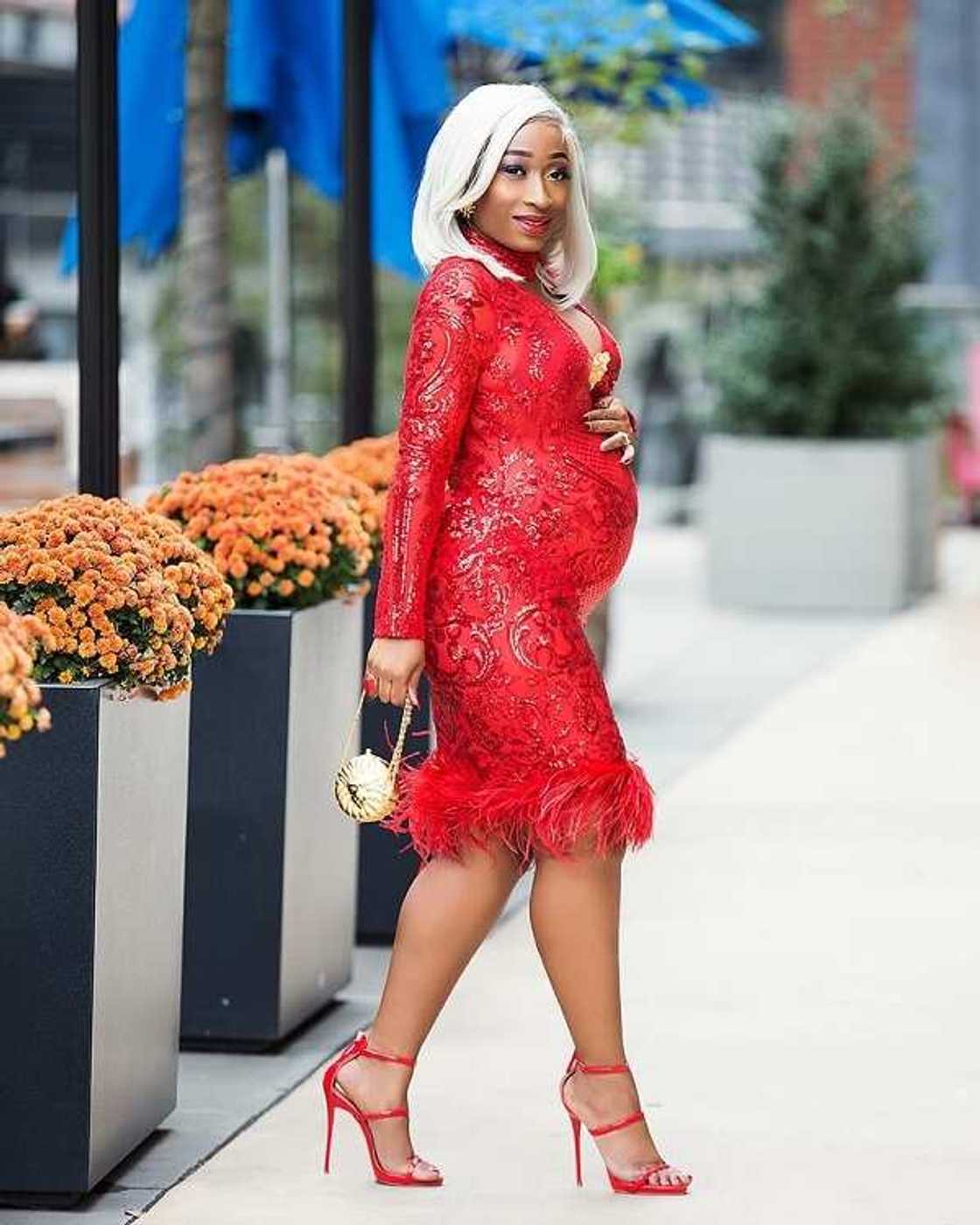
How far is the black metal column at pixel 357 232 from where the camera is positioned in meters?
7.71

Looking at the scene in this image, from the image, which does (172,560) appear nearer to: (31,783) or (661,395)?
(31,783)

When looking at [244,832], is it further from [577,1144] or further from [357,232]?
[357,232]

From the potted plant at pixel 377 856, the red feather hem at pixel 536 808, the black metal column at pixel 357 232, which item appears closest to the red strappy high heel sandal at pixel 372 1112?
the red feather hem at pixel 536 808

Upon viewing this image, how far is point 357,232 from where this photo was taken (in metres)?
7.93

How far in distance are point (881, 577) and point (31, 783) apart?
10949 millimetres

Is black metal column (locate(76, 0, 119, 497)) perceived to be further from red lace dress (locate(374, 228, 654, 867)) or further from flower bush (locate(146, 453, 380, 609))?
red lace dress (locate(374, 228, 654, 867))

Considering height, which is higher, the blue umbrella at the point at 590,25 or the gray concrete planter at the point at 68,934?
the blue umbrella at the point at 590,25

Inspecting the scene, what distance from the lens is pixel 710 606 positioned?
50.0 ft

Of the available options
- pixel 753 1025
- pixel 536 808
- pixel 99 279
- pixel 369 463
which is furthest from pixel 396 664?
pixel 369 463

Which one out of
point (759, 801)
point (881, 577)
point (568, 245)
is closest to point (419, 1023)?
point (568, 245)

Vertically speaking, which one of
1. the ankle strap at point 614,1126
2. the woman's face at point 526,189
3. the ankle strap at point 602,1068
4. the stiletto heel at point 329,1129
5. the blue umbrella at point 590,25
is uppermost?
the blue umbrella at point 590,25

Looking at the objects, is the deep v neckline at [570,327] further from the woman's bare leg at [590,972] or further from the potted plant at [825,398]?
the potted plant at [825,398]

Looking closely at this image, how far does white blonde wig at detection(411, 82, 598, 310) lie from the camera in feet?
14.8

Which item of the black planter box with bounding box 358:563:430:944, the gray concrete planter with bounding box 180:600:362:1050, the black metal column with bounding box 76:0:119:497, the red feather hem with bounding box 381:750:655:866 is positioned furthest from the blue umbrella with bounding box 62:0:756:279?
the red feather hem with bounding box 381:750:655:866
